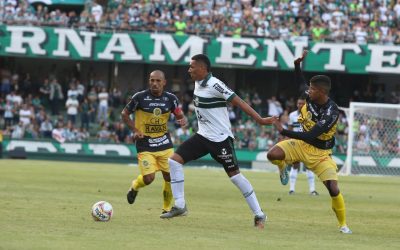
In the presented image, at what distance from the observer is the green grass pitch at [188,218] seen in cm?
1241

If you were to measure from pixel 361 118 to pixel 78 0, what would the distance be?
1682cm

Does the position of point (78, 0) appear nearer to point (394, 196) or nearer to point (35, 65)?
point (35, 65)

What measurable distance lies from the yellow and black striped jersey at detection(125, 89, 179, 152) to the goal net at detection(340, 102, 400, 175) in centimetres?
2066

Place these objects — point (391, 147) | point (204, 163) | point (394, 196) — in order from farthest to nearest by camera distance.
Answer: point (204, 163), point (391, 147), point (394, 196)

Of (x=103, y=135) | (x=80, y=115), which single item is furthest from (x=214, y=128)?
(x=80, y=115)

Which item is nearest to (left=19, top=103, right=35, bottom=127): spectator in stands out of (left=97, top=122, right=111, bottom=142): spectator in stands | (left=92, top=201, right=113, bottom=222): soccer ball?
(left=97, top=122, right=111, bottom=142): spectator in stands

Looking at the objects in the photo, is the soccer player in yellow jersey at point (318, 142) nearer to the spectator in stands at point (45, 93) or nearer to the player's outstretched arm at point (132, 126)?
the player's outstretched arm at point (132, 126)

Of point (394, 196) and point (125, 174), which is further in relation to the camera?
point (125, 174)

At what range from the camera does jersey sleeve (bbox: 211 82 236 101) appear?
14430 millimetres

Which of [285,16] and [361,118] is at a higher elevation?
[285,16]

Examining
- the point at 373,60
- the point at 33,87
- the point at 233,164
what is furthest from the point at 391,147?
the point at 233,164

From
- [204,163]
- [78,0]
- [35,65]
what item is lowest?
[204,163]

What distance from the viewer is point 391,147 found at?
37.1 metres

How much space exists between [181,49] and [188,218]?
90.1 ft
